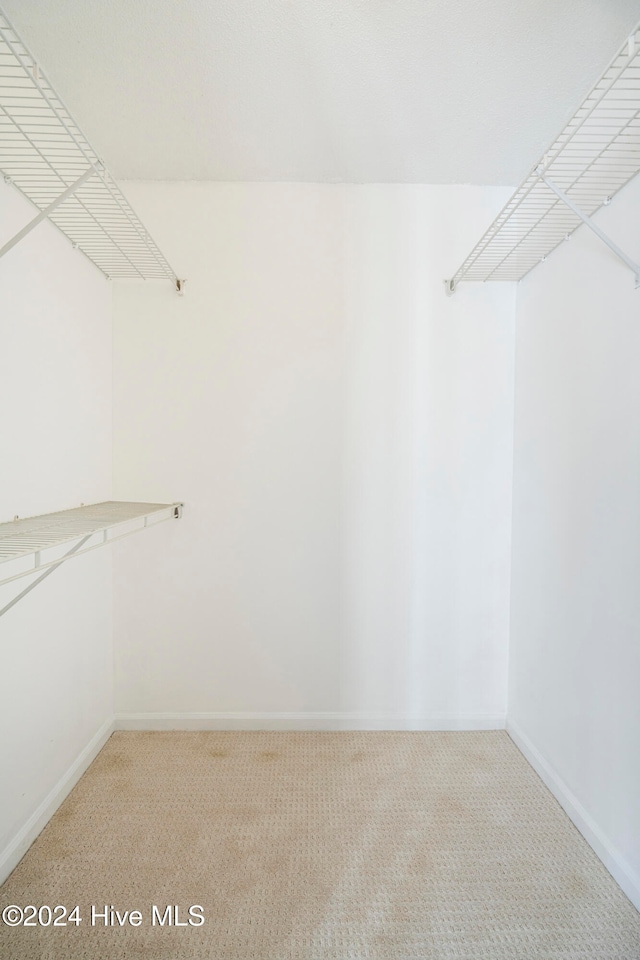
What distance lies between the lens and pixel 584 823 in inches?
66.5

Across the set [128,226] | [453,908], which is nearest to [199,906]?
[453,908]

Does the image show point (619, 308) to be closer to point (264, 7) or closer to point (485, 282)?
point (485, 282)

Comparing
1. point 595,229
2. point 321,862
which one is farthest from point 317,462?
point 321,862

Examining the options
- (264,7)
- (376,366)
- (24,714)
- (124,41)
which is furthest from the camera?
(376,366)

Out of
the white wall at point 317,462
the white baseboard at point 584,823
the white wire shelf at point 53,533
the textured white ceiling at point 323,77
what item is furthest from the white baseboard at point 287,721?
the textured white ceiling at point 323,77

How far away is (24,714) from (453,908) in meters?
1.34

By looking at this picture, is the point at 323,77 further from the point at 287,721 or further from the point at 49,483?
the point at 287,721

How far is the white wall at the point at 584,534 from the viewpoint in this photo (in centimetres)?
151

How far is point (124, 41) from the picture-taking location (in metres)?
1.50

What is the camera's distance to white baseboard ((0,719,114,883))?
60.3 inches

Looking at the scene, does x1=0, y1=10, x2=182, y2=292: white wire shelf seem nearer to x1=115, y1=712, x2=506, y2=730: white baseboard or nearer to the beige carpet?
the beige carpet

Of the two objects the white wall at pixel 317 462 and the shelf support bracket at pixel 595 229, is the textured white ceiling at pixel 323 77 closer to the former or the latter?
the white wall at pixel 317 462

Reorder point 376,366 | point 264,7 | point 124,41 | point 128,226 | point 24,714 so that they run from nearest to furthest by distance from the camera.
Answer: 1. point 264,7
2. point 124,41
3. point 24,714
4. point 128,226
5. point 376,366

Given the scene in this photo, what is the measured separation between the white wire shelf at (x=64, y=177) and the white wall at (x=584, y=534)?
4.75ft
